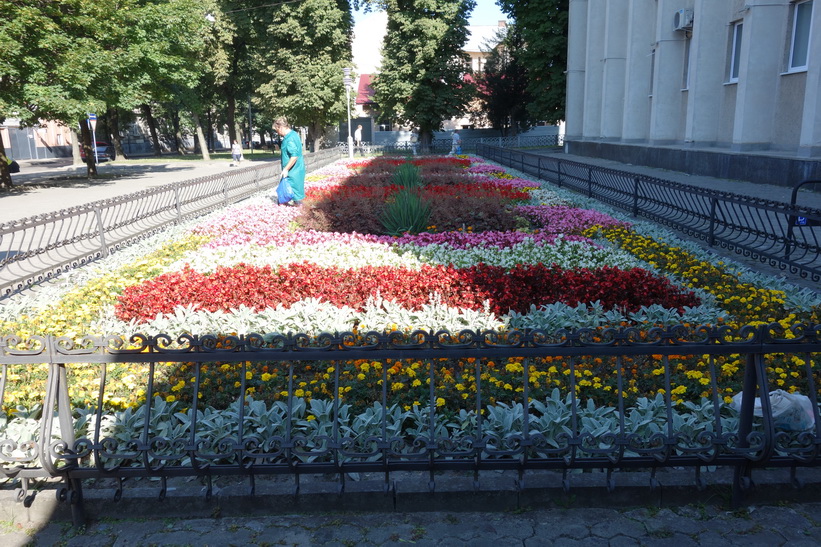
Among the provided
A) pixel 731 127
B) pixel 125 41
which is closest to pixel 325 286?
pixel 731 127

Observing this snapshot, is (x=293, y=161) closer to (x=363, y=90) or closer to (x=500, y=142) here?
(x=500, y=142)

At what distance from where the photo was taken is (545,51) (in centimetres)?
3591

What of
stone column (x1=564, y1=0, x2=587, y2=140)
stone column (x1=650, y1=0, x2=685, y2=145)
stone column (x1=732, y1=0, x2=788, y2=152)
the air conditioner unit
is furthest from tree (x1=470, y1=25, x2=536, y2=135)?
stone column (x1=732, y1=0, x2=788, y2=152)

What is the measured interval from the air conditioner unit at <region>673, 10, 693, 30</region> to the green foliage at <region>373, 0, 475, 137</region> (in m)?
18.0

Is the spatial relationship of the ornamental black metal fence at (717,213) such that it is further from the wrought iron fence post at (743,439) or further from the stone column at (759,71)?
the stone column at (759,71)

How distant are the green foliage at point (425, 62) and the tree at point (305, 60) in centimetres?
294

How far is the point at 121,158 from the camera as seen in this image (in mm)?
41531

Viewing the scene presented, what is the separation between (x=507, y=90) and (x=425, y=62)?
11.2 m

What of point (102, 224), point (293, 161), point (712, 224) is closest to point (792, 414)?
point (712, 224)

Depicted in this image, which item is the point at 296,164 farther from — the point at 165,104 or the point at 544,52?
the point at 165,104

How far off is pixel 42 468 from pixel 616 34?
27557mm

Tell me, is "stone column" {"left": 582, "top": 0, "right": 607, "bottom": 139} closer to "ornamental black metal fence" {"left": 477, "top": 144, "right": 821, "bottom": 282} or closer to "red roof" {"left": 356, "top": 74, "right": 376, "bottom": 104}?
"ornamental black metal fence" {"left": 477, "top": 144, "right": 821, "bottom": 282}

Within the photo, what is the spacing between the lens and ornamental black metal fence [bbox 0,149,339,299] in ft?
23.3

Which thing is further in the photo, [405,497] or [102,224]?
[102,224]
